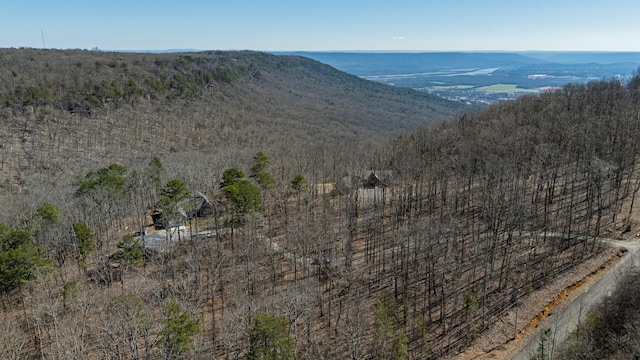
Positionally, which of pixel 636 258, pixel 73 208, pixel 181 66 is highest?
pixel 181 66

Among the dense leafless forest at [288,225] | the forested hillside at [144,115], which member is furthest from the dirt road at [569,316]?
the forested hillside at [144,115]

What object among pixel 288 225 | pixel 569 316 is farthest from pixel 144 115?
pixel 569 316

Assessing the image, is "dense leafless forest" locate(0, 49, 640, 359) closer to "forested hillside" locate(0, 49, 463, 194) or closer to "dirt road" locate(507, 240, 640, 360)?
"forested hillside" locate(0, 49, 463, 194)

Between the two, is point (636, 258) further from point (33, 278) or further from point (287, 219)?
point (33, 278)

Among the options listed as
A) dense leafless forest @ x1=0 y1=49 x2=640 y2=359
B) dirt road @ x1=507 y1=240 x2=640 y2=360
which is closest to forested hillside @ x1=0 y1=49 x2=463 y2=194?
dense leafless forest @ x1=0 y1=49 x2=640 y2=359

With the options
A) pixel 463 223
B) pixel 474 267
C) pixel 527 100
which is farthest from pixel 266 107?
pixel 474 267

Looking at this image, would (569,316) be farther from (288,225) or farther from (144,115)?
(144,115)
